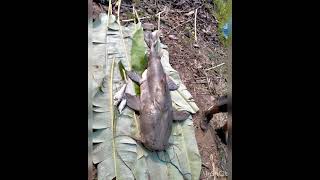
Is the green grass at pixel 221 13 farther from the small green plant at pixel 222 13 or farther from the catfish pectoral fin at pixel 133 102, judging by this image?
the catfish pectoral fin at pixel 133 102

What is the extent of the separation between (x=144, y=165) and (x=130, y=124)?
0.14 metres

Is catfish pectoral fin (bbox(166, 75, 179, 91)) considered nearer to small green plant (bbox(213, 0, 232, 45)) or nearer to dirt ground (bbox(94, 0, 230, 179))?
dirt ground (bbox(94, 0, 230, 179))

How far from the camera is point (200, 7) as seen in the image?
88.8 inches

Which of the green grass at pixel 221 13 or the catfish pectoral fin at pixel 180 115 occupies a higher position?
the green grass at pixel 221 13

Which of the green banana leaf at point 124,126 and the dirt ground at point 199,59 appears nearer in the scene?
the green banana leaf at point 124,126

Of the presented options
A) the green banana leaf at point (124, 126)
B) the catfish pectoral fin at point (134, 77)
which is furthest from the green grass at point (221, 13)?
the catfish pectoral fin at point (134, 77)

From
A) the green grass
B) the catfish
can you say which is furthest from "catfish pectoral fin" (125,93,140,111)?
the green grass

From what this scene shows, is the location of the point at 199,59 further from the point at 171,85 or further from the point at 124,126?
the point at 124,126

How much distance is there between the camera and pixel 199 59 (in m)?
2.23

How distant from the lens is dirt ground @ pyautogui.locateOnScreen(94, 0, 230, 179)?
2.21m

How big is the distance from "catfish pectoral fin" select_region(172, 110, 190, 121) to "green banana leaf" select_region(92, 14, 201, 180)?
0.6 inches

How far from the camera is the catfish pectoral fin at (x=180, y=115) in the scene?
218 centimetres

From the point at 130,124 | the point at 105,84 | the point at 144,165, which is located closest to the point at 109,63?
the point at 105,84

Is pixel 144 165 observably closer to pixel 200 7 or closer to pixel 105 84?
pixel 105 84
